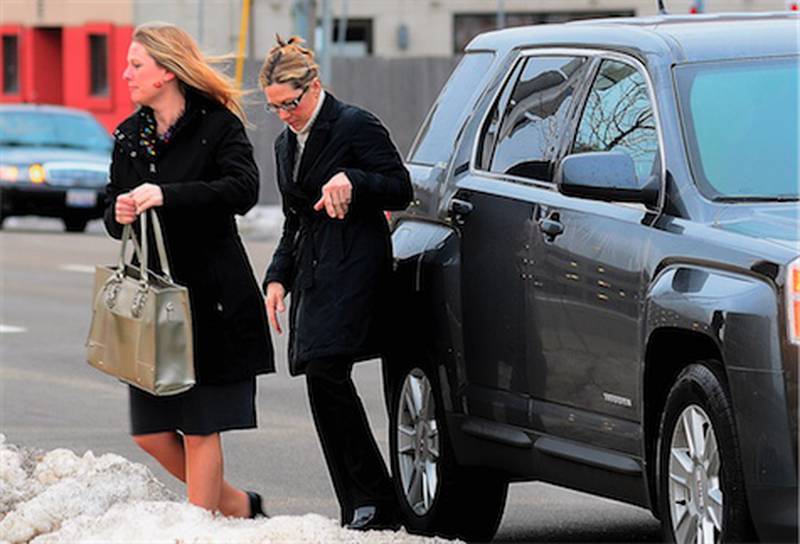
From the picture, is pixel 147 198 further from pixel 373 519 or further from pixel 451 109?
pixel 451 109

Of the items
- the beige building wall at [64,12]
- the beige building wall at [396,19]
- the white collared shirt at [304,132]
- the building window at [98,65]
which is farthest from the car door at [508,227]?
the building window at [98,65]

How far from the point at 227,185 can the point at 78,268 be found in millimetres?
15581

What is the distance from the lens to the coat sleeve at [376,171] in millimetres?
7836

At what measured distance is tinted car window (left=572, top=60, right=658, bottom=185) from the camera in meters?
7.12

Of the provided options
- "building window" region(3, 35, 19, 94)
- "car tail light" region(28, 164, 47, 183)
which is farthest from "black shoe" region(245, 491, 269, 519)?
"building window" region(3, 35, 19, 94)

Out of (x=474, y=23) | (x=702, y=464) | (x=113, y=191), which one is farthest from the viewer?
(x=474, y=23)

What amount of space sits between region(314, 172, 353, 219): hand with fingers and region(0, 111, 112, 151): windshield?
872 inches

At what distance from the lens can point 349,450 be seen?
809 cm

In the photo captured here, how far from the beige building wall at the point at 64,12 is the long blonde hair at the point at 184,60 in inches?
1558

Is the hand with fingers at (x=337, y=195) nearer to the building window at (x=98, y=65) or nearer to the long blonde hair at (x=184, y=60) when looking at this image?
the long blonde hair at (x=184, y=60)

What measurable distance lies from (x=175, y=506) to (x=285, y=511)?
1580 mm

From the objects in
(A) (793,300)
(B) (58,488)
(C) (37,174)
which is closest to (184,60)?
(B) (58,488)

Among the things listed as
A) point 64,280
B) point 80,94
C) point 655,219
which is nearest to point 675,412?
point 655,219

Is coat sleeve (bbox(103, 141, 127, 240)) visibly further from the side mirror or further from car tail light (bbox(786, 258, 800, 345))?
car tail light (bbox(786, 258, 800, 345))
